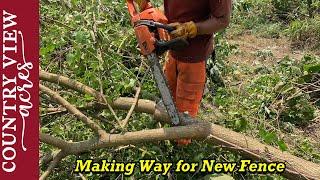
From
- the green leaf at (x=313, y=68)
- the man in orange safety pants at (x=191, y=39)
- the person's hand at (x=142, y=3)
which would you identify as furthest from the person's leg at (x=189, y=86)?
the green leaf at (x=313, y=68)

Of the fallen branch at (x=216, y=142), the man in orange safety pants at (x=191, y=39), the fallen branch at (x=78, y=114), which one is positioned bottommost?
the fallen branch at (x=216, y=142)

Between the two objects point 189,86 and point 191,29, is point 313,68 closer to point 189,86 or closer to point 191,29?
point 189,86

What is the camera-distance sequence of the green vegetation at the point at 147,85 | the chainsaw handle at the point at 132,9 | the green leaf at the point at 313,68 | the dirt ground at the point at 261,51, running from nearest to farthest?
the chainsaw handle at the point at 132,9 → the green vegetation at the point at 147,85 → the green leaf at the point at 313,68 → the dirt ground at the point at 261,51

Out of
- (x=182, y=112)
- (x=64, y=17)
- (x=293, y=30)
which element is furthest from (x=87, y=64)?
(x=293, y=30)

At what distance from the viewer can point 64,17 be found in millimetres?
4109

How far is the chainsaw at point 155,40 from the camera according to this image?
9.57 feet

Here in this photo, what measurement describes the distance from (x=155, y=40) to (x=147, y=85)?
36.9 inches

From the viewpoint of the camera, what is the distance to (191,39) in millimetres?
3227

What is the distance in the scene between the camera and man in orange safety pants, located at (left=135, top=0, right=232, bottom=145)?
9.69 ft

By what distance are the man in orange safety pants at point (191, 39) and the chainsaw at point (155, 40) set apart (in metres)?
0.07

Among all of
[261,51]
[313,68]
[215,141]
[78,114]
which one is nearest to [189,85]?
[215,141]

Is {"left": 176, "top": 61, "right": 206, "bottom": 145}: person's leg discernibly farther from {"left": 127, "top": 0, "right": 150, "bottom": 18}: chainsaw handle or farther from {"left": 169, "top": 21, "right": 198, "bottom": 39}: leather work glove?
{"left": 127, "top": 0, "right": 150, "bottom": 18}: chainsaw handle

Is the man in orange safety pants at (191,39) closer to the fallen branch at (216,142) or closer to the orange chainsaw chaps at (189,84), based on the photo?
the orange chainsaw chaps at (189,84)

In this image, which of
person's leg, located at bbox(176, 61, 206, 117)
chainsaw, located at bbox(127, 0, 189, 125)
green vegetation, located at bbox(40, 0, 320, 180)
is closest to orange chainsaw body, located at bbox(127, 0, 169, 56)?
chainsaw, located at bbox(127, 0, 189, 125)
